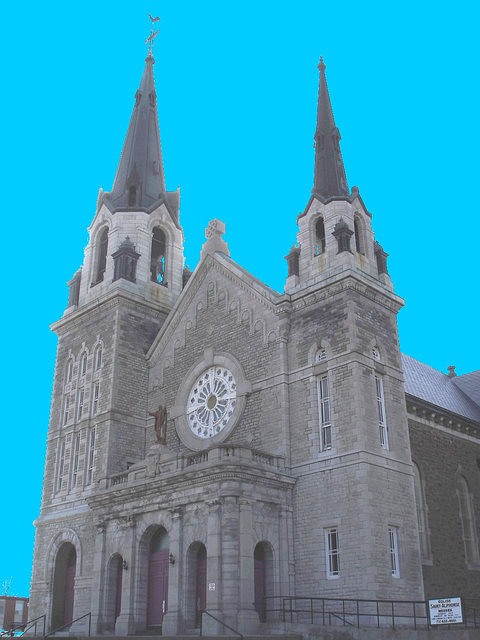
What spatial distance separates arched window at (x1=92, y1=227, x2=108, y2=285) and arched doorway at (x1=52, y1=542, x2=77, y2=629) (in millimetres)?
13431

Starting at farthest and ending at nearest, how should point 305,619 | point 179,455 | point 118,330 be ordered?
point 118,330, point 179,455, point 305,619

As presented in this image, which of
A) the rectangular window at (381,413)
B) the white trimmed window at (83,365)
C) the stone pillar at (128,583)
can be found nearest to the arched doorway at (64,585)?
the stone pillar at (128,583)

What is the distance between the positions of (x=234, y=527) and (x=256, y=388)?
686 cm

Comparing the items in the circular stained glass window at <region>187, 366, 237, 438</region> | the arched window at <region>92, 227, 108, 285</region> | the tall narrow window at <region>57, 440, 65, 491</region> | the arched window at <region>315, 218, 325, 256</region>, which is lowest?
the tall narrow window at <region>57, 440, 65, 491</region>

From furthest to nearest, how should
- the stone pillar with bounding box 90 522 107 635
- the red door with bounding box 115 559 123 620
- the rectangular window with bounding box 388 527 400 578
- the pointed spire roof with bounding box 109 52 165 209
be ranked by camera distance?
the pointed spire roof with bounding box 109 52 165 209 < the red door with bounding box 115 559 123 620 < the stone pillar with bounding box 90 522 107 635 < the rectangular window with bounding box 388 527 400 578

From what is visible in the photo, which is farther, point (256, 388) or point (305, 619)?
point (256, 388)

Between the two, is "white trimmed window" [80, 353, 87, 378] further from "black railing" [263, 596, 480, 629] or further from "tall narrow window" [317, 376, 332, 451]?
"black railing" [263, 596, 480, 629]

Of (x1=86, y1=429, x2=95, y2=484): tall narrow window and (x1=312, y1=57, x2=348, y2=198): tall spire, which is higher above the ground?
(x1=312, y1=57, x2=348, y2=198): tall spire

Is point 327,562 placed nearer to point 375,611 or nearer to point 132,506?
point 375,611

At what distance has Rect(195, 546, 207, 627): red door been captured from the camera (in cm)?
2409

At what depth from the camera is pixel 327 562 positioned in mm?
24031

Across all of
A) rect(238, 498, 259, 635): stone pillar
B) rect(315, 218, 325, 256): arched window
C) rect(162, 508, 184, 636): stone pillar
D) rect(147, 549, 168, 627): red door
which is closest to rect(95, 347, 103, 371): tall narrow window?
rect(147, 549, 168, 627): red door

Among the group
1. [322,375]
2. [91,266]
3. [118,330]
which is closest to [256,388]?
[322,375]

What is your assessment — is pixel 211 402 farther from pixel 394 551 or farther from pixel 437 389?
pixel 437 389
